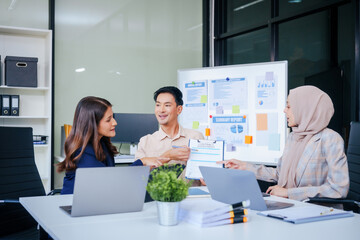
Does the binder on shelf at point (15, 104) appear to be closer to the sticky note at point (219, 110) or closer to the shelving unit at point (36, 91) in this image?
the shelving unit at point (36, 91)

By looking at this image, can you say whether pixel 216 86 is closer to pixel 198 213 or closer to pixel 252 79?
pixel 252 79

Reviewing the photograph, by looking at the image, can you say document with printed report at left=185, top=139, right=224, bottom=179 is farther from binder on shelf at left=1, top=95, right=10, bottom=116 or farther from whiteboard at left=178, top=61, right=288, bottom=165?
binder on shelf at left=1, top=95, right=10, bottom=116

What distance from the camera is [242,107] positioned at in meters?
4.11

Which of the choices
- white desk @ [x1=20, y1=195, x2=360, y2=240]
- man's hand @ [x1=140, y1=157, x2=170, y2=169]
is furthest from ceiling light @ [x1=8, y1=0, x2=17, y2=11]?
white desk @ [x1=20, y1=195, x2=360, y2=240]

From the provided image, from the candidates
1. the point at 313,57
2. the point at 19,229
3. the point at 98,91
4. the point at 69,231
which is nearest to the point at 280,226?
the point at 69,231

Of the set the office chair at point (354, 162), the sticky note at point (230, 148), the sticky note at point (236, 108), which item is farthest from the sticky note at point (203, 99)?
the office chair at point (354, 162)

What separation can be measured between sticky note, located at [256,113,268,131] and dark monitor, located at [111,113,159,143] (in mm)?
1189

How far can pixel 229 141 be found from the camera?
4.17m

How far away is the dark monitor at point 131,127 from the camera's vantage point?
4.52 meters

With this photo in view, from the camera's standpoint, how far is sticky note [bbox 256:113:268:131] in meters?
3.94

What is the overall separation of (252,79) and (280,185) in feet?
5.73

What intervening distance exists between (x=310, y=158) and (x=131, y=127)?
253 cm

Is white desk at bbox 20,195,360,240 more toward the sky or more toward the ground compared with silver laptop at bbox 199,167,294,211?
more toward the ground

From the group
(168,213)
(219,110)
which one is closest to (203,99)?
(219,110)
